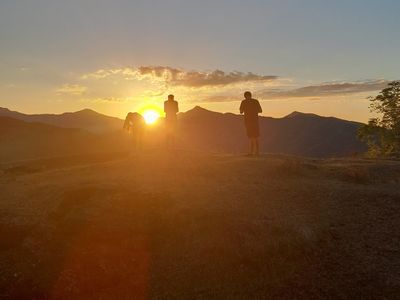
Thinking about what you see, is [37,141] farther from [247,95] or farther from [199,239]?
[199,239]

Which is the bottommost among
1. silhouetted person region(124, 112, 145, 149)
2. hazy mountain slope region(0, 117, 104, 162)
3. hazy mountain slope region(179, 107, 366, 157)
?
hazy mountain slope region(179, 107, 366, 157)

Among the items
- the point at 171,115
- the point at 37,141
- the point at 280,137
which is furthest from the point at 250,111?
the point at 280,137

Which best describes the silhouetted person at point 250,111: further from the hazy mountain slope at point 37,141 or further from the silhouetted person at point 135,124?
the hazy mountain slope at point 37,141

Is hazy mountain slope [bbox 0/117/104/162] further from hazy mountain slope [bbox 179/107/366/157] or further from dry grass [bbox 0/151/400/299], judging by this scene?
hazy mountain slope [bbox 179/107/366/157]

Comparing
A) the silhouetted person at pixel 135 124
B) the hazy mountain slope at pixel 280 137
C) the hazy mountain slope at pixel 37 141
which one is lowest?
the hazy mountain slope at pixel 280 137

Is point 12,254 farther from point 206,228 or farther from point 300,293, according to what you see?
point 300,293

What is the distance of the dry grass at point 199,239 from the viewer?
9.15 meters

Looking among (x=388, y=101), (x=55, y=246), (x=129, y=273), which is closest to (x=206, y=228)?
(x=129, y=273)

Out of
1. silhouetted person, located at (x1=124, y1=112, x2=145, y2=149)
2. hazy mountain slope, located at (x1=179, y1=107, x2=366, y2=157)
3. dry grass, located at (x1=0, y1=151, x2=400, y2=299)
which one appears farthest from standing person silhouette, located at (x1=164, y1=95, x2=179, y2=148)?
hazy mountain slope, located at (x1=179, y1=107, x2=366, y2=157)

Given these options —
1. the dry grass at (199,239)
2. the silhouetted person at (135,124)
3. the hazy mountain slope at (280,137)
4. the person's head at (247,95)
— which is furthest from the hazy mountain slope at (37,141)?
the hazy mountain slope at (280,137)

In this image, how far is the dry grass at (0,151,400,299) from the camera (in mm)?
9148

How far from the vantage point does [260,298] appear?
8805 millimetres

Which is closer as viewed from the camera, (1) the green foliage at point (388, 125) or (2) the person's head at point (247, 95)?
(2) the person's head at point (247, 95)

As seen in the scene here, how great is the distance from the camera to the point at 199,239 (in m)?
10.5
